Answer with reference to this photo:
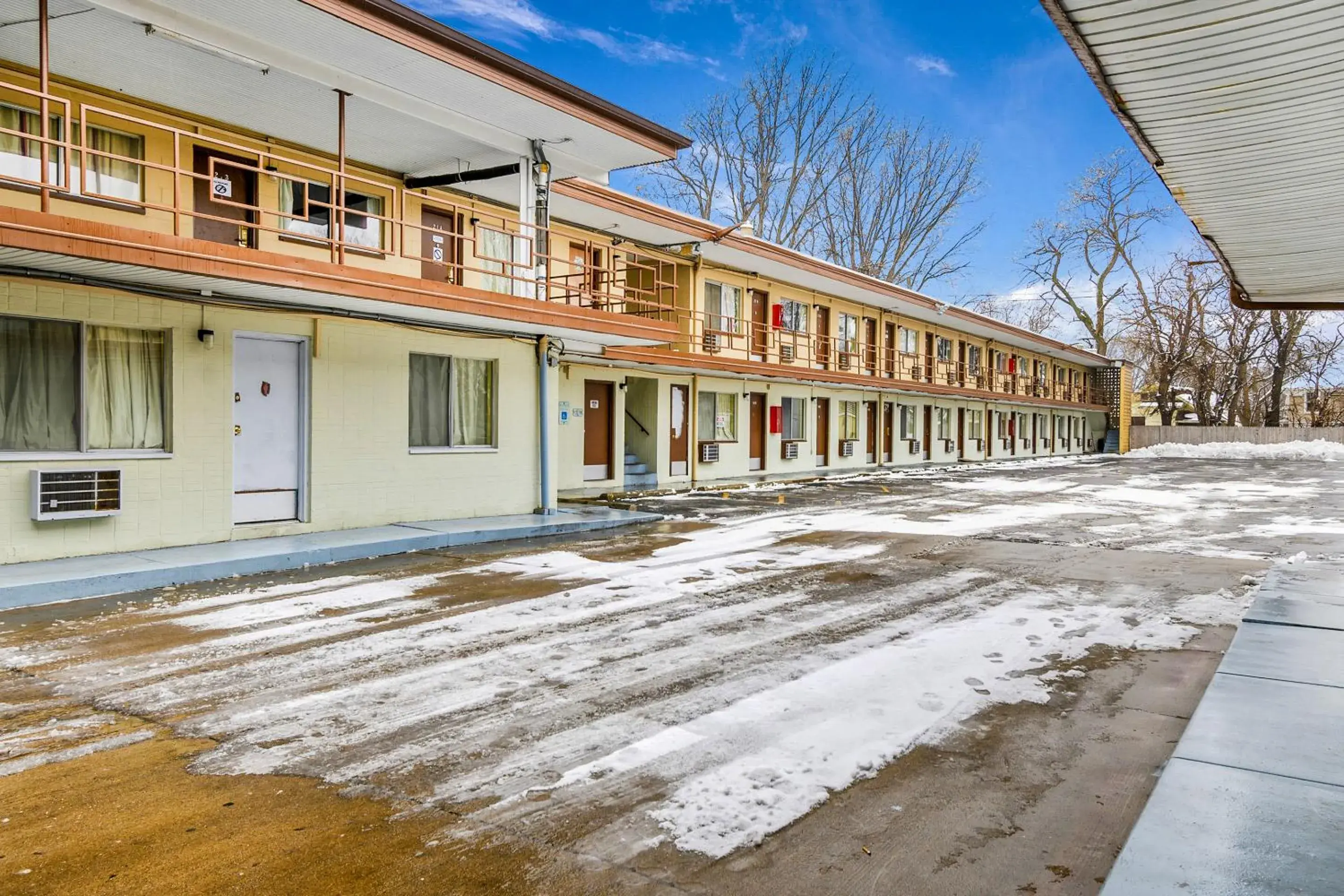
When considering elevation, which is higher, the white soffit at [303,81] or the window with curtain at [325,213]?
the white soffit at [303,81]

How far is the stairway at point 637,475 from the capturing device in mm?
22078

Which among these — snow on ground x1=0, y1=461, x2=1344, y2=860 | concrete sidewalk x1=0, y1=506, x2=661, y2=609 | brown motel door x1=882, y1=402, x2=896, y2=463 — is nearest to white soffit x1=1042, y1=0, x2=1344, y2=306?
snow on ground x1=0, y1=461, x2=1344, y2=860

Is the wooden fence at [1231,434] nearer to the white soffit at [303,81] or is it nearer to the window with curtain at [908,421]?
the window with curtain at [908,421]

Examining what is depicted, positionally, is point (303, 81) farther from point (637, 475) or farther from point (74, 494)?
point (637, 475)

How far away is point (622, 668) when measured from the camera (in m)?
6.42

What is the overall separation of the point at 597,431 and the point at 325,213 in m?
8.75

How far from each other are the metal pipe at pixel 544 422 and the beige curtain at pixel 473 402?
3.23 feet

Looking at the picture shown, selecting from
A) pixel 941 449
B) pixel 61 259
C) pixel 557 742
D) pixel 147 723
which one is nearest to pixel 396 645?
pixel 147 723

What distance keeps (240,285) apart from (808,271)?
1803cm

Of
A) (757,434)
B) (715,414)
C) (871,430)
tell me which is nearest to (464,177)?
(715,414)

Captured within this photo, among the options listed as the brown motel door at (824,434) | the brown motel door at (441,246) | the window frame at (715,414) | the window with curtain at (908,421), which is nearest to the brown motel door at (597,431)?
the window frame at (715,414)

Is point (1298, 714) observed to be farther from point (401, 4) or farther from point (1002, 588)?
point (401, 4)

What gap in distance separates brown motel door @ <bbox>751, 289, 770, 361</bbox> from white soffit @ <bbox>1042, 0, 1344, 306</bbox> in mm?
19994

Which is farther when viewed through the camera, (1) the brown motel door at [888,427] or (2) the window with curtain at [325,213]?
(1) the brown motel door at [888,427]
